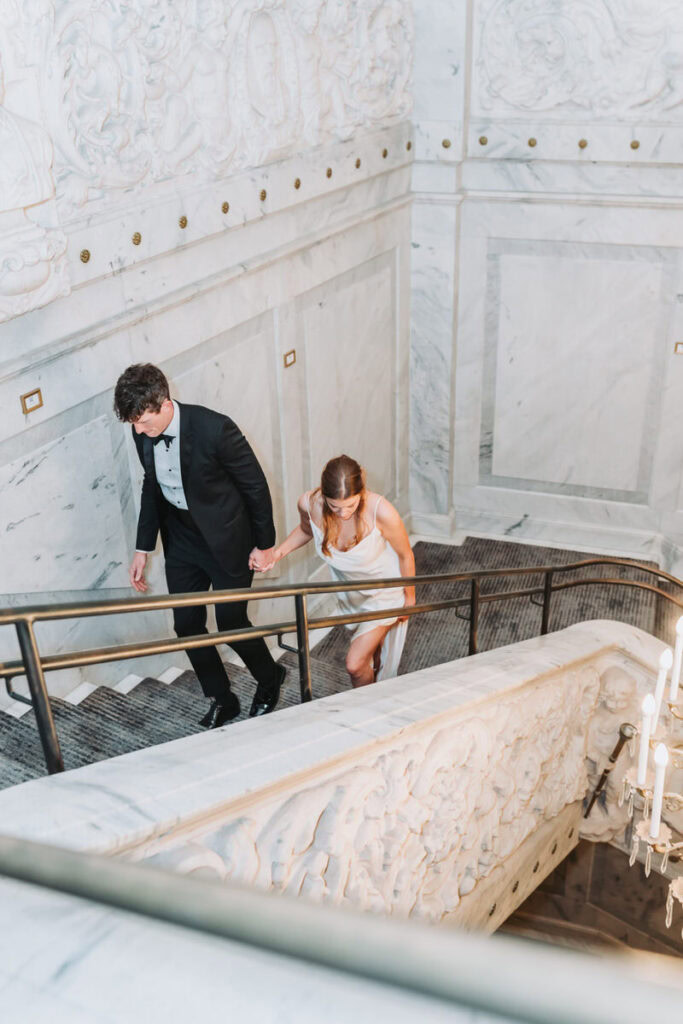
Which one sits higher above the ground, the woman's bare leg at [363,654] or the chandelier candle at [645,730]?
the chandelier candle at [645,730]

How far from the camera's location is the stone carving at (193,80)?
13.2 ft

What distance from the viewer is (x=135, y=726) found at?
379 cm

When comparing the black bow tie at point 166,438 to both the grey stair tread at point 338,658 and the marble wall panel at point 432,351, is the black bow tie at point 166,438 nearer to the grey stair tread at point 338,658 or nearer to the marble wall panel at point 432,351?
the grey stair tread at point 338,658

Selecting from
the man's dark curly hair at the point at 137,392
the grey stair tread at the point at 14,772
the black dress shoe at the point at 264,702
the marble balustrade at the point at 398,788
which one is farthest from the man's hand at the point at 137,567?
the grey stair tread at the point at 14,772

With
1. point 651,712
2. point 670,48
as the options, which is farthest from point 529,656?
point 670,48

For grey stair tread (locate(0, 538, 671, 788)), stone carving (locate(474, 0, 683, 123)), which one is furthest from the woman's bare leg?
stone carving (locate(474, 0, 683, 123))

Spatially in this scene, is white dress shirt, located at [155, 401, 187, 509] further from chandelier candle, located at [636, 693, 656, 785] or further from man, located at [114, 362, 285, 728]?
chandelier candle, located at [636, 693, 656, 785]

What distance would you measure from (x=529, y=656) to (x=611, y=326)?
4352 millimetres

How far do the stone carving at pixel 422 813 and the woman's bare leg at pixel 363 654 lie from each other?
644 mm

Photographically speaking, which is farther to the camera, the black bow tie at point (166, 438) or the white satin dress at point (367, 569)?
the white satin dress at point (367, 569)

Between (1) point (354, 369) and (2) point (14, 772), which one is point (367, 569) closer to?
(2) point (14, 772)

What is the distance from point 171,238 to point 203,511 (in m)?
1.57

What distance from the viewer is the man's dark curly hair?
12.5 feet

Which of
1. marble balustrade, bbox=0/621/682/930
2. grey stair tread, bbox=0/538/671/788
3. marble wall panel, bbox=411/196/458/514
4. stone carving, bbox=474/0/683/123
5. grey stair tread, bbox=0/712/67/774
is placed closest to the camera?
marble balustrade, bbox=0/621/682/930
